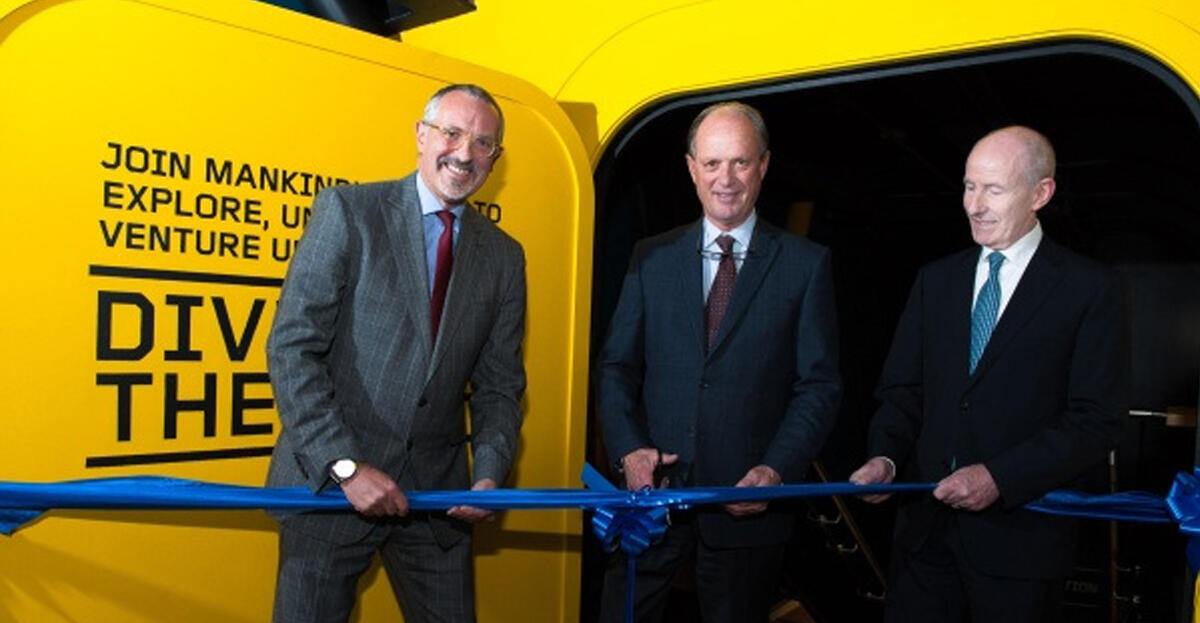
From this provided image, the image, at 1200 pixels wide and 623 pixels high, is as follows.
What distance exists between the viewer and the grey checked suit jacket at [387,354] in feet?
6.57

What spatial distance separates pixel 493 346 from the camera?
2352 millimetres

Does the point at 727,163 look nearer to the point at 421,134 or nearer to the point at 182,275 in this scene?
the point at 421,134

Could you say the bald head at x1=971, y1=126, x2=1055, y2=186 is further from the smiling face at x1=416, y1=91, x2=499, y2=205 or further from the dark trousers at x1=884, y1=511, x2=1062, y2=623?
the smiling face at x1=416, y1=91, x2=499, y2=205

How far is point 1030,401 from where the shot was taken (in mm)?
2301

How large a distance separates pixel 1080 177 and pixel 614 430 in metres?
5.84

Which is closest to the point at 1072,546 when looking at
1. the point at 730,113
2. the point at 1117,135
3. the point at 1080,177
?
the point at 730,113

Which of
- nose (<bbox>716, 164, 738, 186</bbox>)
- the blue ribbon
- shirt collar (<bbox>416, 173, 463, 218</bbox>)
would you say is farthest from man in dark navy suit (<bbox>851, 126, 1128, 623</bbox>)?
shirt collar (<bbox>416, 173, 463, 218</bbox>)

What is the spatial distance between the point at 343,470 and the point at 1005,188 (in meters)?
1.60

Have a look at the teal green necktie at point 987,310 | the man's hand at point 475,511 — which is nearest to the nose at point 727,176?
the teal green necktie at point 987,310

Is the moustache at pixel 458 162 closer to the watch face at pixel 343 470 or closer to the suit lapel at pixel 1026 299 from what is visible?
the watch face at pixel 343 470

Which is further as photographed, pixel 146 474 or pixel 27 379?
pixel 146 474

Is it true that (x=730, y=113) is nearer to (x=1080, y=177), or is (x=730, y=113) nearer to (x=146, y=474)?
(x=146, y=474)

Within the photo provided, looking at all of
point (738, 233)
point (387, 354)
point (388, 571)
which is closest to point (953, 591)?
point (738, 233)

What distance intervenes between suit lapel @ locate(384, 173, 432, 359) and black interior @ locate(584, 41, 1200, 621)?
1.23 meters
